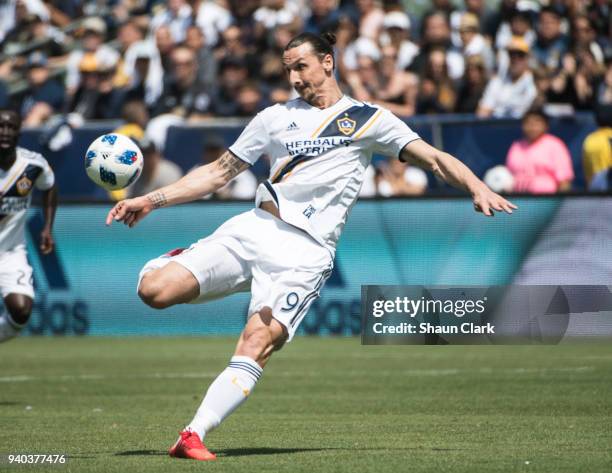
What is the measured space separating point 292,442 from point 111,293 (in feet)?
29.6

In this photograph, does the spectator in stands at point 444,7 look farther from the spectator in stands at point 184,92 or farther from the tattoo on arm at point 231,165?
the tattoo on arm at point 231,165

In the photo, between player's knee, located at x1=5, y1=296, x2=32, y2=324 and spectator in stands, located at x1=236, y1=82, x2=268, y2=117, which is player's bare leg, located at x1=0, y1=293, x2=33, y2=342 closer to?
player's knee, located at x1=5, y1=296, x2=32, y2=324

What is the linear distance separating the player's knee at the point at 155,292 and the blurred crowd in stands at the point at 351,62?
9949 millimetres

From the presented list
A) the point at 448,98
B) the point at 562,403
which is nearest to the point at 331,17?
the point at 448,98

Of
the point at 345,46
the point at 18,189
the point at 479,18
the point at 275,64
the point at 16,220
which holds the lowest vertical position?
the point at 16,220

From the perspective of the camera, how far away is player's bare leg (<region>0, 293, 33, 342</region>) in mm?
12516

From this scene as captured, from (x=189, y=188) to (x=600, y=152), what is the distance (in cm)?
968

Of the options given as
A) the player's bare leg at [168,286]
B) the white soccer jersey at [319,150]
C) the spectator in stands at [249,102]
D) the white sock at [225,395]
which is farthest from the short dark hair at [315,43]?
the spectator in stands at [249,102]

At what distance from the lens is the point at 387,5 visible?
2116 cm

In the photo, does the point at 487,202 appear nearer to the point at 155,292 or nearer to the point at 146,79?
the point at 155,292

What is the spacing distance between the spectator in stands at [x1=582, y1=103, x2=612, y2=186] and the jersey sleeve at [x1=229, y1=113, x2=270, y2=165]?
30.4ft

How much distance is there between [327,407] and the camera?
417 inches

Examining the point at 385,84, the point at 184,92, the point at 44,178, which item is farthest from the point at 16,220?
the point at 184,92

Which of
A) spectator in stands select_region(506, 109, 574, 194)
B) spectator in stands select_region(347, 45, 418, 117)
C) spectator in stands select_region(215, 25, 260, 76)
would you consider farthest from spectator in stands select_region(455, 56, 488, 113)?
spectator in stands select_region(215, 25, 260, 76)
